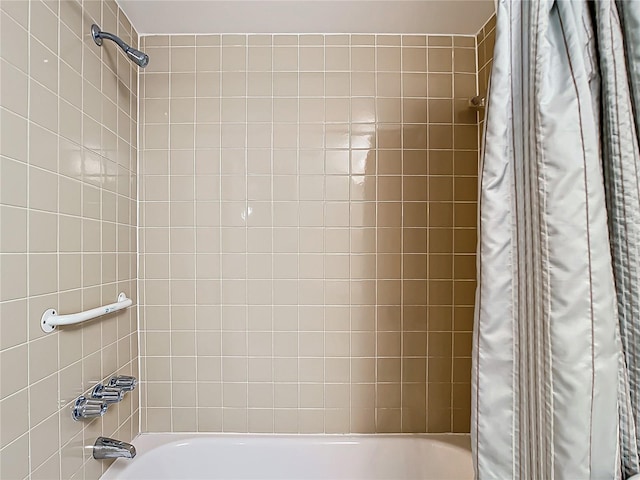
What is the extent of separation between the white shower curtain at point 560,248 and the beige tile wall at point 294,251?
99 cm

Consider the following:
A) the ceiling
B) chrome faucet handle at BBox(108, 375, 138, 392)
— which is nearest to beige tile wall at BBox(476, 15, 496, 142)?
the ceiling

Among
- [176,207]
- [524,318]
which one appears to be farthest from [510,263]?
[176,207]

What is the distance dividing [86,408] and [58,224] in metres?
0.56

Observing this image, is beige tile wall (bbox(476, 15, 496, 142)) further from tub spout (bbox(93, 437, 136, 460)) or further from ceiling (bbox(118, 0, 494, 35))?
tub spout (bbox(93, 437, 136, 460))

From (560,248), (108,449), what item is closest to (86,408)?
(108,449)

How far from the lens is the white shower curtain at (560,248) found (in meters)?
0.77

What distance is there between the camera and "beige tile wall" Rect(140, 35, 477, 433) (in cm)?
183

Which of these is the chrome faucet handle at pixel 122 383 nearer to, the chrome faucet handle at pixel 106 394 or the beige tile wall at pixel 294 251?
the chrome faucet handle at pixel 106 394

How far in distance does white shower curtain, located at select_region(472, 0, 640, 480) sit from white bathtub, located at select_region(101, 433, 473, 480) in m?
1.01

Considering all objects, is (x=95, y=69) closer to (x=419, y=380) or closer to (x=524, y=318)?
(x=524, y=318)

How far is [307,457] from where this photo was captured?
1764 mm

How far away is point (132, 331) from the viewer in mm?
1771

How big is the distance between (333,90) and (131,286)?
3.83 ft

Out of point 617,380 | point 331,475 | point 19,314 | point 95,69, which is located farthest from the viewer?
point 331,475
